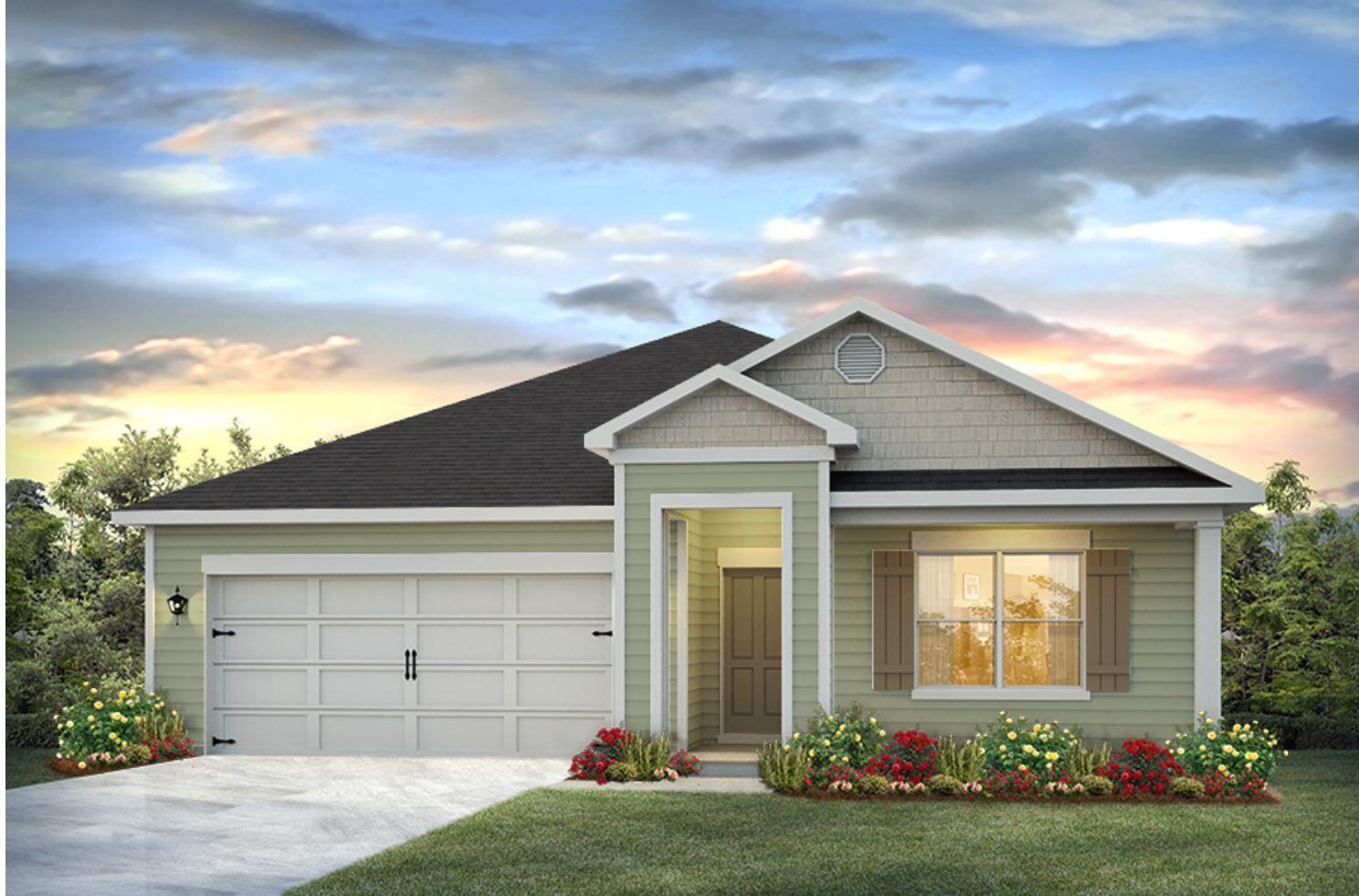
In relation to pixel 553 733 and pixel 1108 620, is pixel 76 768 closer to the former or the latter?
pixel 553 733

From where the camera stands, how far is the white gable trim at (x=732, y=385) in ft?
48.8

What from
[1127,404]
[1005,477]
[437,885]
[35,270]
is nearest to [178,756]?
[437,885]

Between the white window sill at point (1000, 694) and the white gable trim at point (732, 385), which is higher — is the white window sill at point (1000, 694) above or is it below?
below

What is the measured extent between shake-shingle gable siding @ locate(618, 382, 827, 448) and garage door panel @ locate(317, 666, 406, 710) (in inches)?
166

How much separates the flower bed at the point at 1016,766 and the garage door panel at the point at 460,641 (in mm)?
3918

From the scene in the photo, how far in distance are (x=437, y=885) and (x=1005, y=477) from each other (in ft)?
27.6

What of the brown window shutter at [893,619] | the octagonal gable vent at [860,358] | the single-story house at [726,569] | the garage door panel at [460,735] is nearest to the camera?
the single-story house at [726,569]

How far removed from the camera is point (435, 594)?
1697 cm

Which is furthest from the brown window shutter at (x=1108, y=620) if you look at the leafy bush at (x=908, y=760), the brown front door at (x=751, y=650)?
the brown front door at (x=751, y=650)

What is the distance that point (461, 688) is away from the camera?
16.9 m

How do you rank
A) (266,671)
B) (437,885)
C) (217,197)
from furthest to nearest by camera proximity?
(217,197) < (266,671) < (437,885)

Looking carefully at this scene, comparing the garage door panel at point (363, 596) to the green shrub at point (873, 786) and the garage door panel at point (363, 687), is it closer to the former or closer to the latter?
the garage door panel at point (363, 687)

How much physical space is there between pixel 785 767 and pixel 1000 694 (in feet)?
9.22

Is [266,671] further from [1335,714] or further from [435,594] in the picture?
[1335,714]
